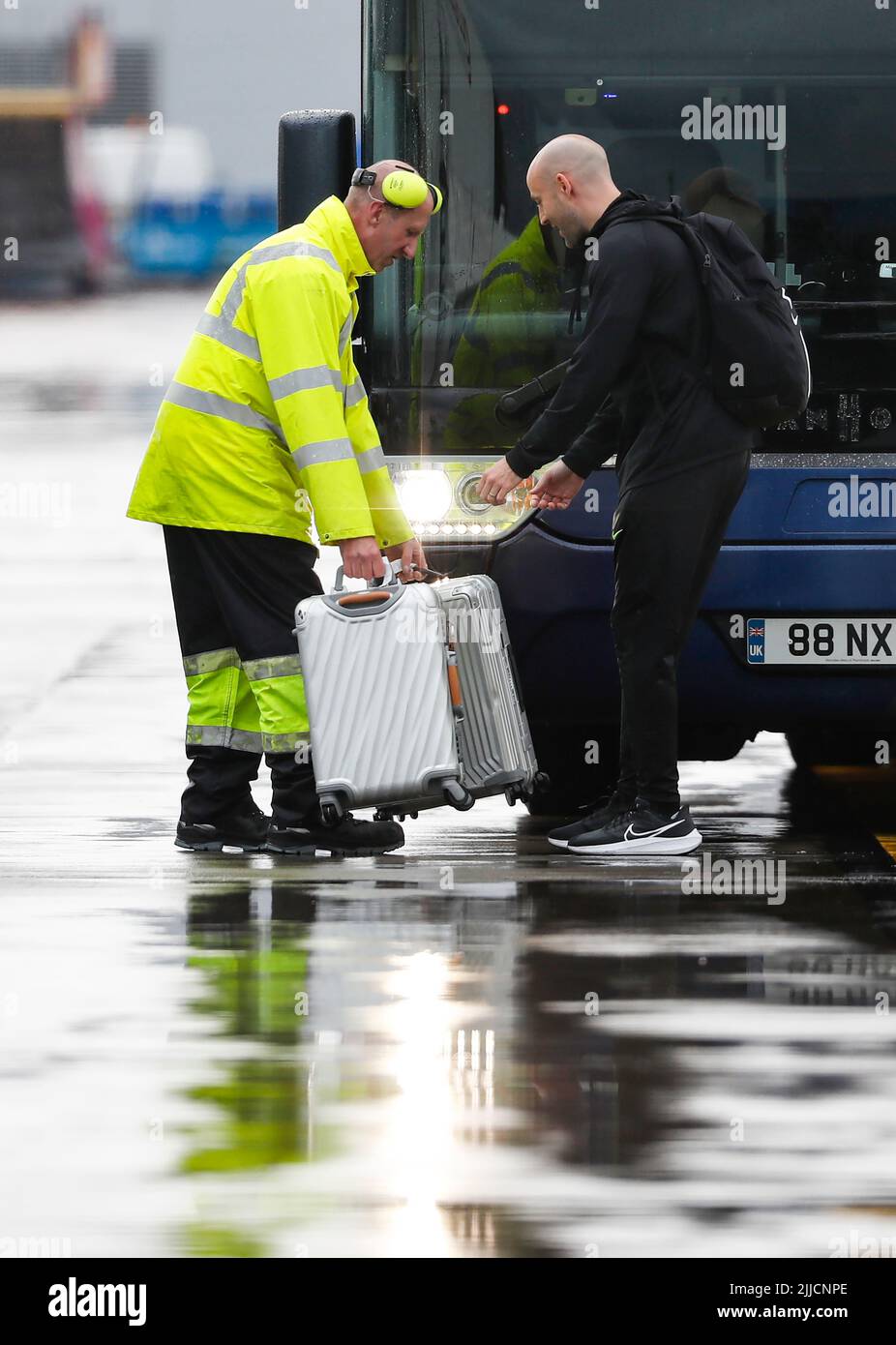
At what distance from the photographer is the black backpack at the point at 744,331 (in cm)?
Result: 619

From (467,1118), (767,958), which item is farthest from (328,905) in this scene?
(467,1118)

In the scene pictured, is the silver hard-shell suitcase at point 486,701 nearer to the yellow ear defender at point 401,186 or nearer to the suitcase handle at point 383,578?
the suitcase handle at point 383,578

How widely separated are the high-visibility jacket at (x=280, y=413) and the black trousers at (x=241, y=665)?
9 cm

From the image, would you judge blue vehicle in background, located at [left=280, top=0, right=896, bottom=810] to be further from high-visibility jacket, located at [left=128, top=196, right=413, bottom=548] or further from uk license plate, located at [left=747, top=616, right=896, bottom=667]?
high-visibility jacket, located at [left=128, top=196, right=413, bottom=548]

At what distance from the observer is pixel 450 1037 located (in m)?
4.66

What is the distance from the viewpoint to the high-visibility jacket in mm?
6160

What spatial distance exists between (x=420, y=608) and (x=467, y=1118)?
2.20 m

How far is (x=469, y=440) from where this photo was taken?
662 cm

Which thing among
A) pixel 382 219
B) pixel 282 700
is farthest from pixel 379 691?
pixel 382 219

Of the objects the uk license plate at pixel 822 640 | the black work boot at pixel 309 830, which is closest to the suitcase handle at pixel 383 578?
the black work boot at pixel 309 830

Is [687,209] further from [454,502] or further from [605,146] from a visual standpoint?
[454,502]

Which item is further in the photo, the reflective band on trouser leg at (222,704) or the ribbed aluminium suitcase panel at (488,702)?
the reflective band on trouser leg at (222,704)

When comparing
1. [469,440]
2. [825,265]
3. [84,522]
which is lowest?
[84,522]

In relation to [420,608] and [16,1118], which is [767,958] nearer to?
[420,608]
